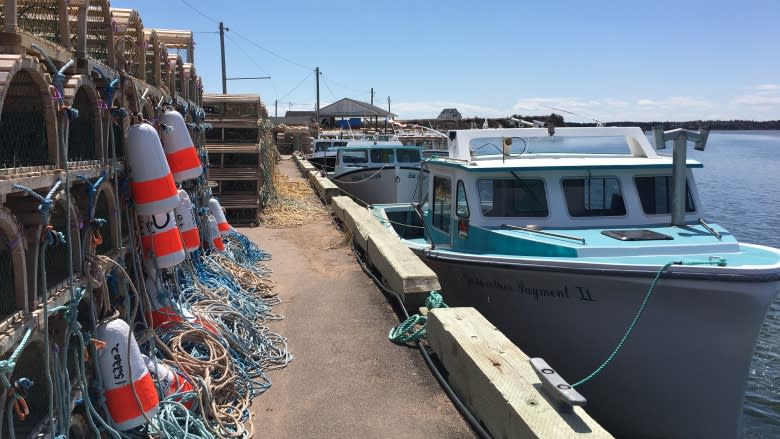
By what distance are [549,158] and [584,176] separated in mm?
A: 906

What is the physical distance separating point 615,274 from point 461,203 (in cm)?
262

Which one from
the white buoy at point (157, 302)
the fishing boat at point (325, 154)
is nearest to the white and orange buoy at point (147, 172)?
the white buoy at point (157, 302)

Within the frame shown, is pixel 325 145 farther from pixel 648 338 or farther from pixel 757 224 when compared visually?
pixel 648 338

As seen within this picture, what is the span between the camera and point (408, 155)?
1808 cm

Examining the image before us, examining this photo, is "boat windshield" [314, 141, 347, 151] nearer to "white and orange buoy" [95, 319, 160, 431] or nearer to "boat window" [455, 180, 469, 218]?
"boat window" [455, 180, 469, 218]

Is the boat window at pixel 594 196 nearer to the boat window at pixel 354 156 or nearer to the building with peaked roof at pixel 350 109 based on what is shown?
→ the boat window at pixel 354 156

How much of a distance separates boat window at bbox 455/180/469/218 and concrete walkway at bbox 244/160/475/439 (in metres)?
1.47

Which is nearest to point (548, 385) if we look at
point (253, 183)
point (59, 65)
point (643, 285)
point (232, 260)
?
point (643, 285)

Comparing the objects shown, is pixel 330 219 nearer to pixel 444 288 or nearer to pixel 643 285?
pixel 444 288

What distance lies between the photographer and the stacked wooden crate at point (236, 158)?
11312 millimetres

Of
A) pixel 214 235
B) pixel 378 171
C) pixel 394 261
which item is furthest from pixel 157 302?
pixel 378 171

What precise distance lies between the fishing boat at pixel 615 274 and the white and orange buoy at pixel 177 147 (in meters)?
3.25

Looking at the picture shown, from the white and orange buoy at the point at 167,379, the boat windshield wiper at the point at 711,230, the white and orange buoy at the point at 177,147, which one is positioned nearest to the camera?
the white and orange buoy at the point at 167,379

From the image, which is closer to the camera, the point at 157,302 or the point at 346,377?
the point at 157,302
